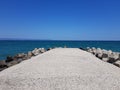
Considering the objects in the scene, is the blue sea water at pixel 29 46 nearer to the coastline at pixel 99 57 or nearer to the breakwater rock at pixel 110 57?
the coastline at pixel 99 57

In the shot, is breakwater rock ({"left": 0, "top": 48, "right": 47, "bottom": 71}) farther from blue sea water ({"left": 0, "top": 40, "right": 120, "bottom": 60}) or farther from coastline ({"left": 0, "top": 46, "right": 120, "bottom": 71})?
blue sea water ({"left": 0, "top": 40, "right": 120, "bottom": 60})

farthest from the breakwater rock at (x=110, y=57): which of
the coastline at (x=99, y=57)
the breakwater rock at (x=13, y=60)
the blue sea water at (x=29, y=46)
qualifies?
the blue sea water at (x=29, y=46)

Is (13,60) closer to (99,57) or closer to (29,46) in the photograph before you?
(99,57)

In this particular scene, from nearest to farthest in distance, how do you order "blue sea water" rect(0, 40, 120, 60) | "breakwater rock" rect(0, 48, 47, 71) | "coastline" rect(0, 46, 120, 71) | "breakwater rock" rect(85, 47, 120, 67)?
"breakwater rock" rect(85, 47, 120, 67) < "coastline" rect(0, 46, 120, 71) < "breakwater rock" rect(0, 48, 47, 71) < "blue sea water" rect(0, 40, 120, 60)

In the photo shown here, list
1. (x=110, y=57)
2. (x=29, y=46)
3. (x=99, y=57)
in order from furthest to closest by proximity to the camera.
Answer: (x=29, y=46) → (x=99, y=57) → (x=110, y=57)

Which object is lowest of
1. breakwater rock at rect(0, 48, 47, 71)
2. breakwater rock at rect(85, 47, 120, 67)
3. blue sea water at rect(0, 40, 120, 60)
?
blue sea water at rect(0, 40, 120, 60)

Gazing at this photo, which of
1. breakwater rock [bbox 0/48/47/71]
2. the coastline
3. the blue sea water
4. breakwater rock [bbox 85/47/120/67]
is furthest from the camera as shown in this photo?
the blue sea water

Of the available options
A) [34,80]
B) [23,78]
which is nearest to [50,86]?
[34,80]

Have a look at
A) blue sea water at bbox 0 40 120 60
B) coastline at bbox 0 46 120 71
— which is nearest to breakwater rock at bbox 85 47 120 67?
coastline at bbox 0 46 120 71

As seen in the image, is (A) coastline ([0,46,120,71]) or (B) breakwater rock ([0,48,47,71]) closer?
(A) coastline ([0,46,120,71])

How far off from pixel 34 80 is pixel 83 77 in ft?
4.54

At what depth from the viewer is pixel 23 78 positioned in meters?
5.20

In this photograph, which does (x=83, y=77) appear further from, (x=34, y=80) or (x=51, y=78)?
(x=34, y=80)

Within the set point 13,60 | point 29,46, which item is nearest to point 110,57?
point 13,60
